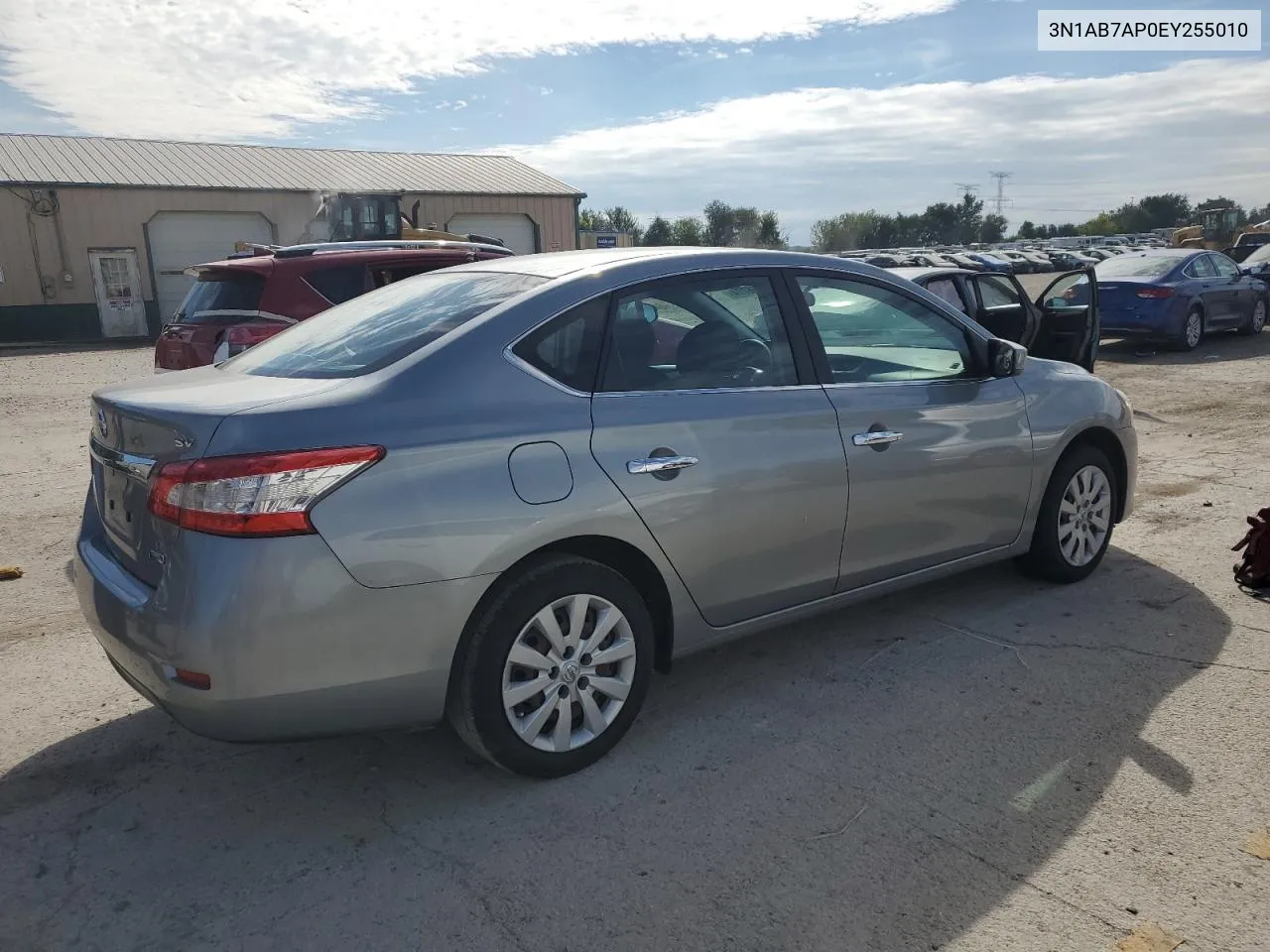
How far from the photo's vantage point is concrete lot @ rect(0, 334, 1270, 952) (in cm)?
260

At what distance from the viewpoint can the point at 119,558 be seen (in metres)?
3.10

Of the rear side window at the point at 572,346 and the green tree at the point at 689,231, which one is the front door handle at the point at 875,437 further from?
the green tree at the point at 689,231

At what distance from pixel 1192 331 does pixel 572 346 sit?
14.5 metres

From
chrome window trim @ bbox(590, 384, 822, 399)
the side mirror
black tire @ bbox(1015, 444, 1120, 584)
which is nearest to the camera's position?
chrome window trim @ bbox(590, 384, 822, 399)

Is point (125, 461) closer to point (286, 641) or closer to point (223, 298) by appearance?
point (286, 641)

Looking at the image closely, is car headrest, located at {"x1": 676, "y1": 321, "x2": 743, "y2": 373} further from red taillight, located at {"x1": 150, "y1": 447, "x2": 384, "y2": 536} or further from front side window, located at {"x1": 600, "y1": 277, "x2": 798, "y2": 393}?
red taillight, located at {"x1": 150, "y1": 447, "x2": 384, "y2": 536}

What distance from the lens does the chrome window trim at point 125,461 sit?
2.93 m

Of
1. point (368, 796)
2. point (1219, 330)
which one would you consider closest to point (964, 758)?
point (368, 796)

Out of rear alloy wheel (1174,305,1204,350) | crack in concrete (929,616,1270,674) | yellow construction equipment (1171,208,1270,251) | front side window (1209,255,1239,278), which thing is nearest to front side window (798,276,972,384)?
crack in concrete (929,616,1270,674)

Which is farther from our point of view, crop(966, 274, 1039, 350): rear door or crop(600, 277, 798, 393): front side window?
crop(966, 274, 1039, 350): rear door

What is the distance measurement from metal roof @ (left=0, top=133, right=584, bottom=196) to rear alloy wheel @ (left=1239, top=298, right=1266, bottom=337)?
69.9 feet

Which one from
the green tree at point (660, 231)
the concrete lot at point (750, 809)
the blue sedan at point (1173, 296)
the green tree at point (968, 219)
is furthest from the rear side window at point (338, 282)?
the green tree at point (968, 219)

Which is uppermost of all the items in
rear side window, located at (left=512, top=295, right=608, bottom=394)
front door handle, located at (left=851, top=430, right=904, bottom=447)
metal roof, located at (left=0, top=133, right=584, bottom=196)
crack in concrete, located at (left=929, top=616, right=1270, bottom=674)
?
metal roof, located at (left=0, top=133, right=584, bottom=196)

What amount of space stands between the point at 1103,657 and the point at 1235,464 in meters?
4.45
